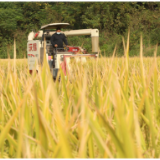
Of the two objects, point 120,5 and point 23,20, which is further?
point 23,20

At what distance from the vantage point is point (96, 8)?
19.3 meters

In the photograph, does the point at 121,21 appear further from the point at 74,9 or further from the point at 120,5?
the point at 74,9

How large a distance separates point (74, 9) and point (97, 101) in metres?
19.6

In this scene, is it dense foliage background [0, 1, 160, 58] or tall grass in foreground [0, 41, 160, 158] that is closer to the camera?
tall grass in foreground [0, 41, 160, 158]

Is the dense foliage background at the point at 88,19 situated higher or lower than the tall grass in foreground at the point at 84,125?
higher

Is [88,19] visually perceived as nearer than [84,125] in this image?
No

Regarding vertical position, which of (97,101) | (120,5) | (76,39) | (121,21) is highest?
(120,5)

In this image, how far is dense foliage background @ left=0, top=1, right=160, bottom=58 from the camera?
16719mm

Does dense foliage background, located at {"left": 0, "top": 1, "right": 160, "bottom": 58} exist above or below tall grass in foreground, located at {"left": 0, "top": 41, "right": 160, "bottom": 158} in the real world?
above

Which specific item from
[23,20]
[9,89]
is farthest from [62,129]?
[23,20]

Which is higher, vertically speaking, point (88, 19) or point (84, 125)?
point (88, 19)

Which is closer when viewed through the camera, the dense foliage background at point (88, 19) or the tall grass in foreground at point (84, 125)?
the tall grass in foreground at point (84, 125)

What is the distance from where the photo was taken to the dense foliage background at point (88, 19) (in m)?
16.7

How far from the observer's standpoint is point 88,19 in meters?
18.7
